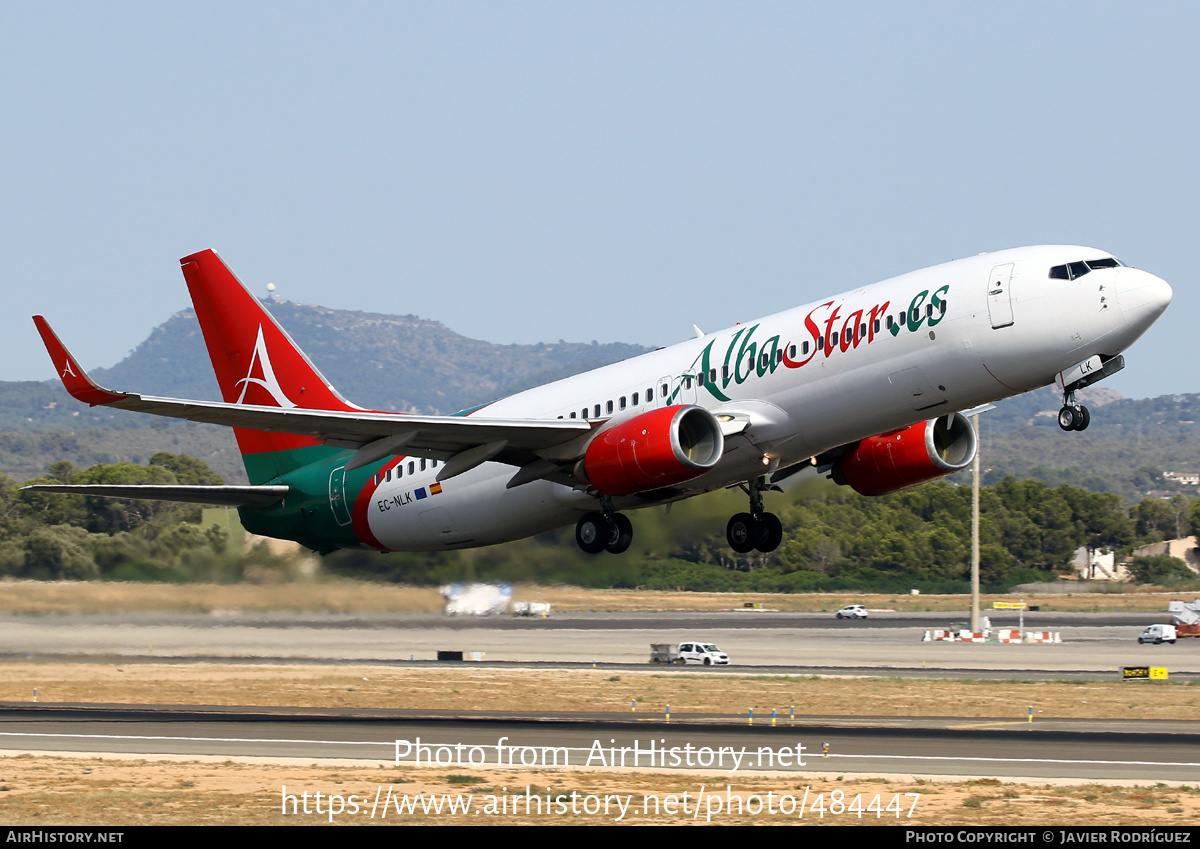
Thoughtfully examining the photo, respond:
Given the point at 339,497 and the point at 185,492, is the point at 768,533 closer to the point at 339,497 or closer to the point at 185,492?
the point at 339,497

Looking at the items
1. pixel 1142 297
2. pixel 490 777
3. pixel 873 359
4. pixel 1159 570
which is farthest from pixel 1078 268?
pixel 1159 570

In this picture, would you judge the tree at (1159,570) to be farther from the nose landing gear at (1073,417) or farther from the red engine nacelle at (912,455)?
the nose landing gear at (1073,417)

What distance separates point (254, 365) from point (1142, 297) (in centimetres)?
2469

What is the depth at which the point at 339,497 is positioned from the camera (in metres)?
38.5

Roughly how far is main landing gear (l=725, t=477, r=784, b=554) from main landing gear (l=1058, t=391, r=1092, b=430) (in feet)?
29.0

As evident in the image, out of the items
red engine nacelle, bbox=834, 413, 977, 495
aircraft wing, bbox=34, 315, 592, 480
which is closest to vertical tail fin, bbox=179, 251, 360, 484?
aircraft wing, bbox=34, 315, 592, 480

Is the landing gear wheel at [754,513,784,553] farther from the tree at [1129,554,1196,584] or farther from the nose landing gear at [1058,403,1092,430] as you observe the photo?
the tree at [1129,554,1196,584]

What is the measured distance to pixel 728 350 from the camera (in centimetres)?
3191

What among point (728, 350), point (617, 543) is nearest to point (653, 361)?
point (728, 350)

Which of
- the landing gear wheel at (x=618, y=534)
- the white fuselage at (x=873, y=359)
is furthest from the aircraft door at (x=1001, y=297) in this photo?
the landing gear wheel at (x=618, y=534)

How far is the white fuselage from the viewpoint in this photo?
27.7 metres

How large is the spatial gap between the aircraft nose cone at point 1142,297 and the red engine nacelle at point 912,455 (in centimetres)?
737
